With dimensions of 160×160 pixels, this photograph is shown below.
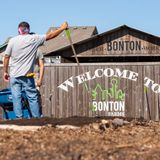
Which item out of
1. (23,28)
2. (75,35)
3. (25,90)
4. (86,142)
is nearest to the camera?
(86,142)

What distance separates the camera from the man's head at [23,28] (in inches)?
372

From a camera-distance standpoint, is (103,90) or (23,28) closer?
(23,28)

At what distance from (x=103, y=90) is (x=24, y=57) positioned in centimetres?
992

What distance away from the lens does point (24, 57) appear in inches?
379

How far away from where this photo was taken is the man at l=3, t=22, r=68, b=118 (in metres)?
9.53

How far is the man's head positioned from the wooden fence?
939 centimetres

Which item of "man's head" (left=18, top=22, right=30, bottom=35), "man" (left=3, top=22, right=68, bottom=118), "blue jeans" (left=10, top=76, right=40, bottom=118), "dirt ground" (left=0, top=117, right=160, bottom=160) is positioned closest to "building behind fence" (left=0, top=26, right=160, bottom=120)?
"blue jeans" (left=10, top=76, right=40, bottom=118)

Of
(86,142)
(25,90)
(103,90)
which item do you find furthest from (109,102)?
(86,142)

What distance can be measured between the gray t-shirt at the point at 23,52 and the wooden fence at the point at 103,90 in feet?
30.7

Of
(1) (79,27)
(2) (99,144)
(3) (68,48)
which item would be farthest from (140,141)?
(1) (79,27)

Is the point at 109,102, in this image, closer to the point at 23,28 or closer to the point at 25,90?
the point at 25,90

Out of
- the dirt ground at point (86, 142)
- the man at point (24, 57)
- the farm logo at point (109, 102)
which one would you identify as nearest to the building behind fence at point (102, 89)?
the farm logo at point (109, 102)

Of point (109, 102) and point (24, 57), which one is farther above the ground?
point (24, 57)

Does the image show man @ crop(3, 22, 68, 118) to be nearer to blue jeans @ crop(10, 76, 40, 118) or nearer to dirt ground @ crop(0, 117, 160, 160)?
blue jeans @ crop(10, 76, 40, 118)
